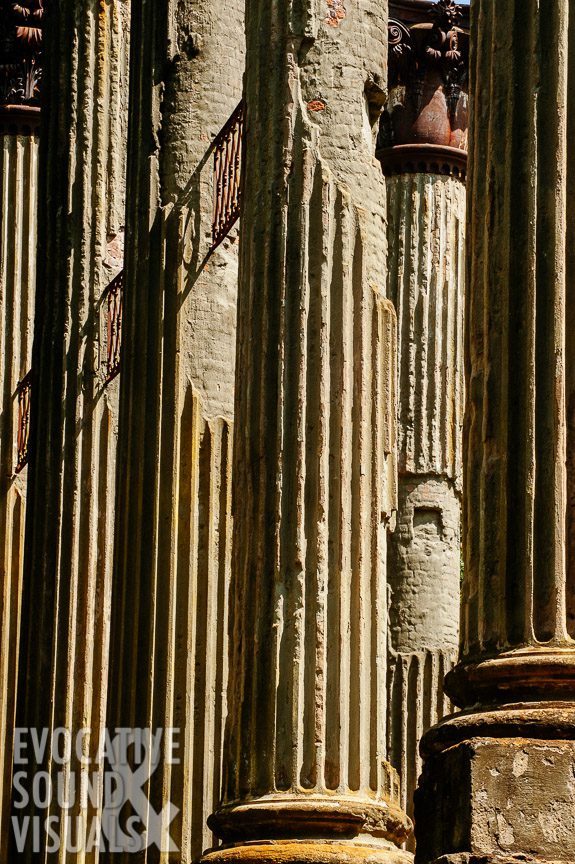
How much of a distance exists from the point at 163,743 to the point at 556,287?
650 cm

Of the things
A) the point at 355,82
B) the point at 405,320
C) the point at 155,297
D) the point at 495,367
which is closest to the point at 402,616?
the point at 405,320

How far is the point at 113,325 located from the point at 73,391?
1.77 feet

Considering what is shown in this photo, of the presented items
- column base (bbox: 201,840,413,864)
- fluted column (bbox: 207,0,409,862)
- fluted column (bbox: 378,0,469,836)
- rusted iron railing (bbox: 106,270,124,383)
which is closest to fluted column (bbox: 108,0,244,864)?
rusted iron railing (bbox: 106,270,124,383)

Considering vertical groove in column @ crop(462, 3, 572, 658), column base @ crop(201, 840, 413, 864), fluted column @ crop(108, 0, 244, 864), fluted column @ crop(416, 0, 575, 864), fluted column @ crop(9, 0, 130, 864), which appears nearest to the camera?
fluted column @ crop(416, 0, 575, 864)

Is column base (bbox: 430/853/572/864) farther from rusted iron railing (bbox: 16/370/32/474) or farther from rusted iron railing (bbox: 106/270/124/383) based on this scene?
rusted iron railing (bbox: 16/370/32/474)

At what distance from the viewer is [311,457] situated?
1079 cm

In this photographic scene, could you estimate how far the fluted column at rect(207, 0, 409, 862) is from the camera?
1034 centimetres

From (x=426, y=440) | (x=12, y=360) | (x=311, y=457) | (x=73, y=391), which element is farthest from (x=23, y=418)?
(x=311, y=457)

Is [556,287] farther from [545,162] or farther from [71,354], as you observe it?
[71,354]

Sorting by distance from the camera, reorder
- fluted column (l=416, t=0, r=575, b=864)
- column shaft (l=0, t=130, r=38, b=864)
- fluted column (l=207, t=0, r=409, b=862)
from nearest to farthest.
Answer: fluted column (l=416, t=0, r=575, b=864) < fluted column (l=207, t=0, r=409, b=862) < column shaft (l=0, t=130, r=38, b=864)

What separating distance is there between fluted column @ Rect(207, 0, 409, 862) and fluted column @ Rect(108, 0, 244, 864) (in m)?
2.92

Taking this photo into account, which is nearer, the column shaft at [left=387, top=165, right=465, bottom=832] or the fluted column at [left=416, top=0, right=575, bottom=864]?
the fluted column at [left=416, top=0, right=575, bottom=864]

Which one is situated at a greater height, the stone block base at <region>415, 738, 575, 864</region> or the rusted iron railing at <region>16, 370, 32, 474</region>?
the rusted iron railing at <region>16, 370, 32, 474</region>

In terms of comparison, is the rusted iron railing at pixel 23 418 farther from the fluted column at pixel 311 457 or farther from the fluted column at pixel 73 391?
the fluted column at pixel 311 457
